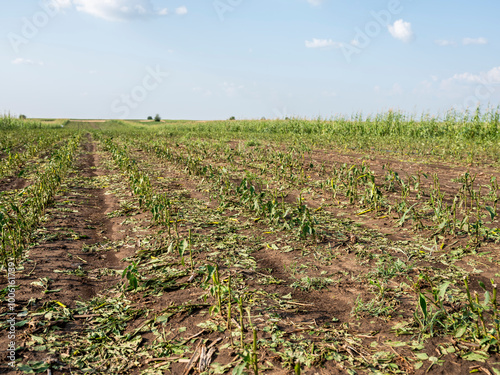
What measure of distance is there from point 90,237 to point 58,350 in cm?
258

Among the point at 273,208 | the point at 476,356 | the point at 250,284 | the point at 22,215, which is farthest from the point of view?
the point at 273,208

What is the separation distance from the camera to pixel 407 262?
390cm

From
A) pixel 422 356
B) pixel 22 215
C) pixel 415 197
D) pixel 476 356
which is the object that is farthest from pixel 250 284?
pixel 415 197

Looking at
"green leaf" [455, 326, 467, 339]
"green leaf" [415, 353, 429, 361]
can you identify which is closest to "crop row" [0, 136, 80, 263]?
"green leaf" [415, 353, 429, 361]

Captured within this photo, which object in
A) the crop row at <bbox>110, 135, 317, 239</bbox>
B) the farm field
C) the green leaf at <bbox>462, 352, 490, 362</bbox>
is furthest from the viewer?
the crop row at <bbox>110, 135, 317, 239</bbox>

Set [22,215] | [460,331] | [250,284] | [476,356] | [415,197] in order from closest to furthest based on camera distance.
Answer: [476,356] < [460,331] < [250,284] < [22,215] < [415,197]

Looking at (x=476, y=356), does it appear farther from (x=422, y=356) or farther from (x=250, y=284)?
(x=250, y=284)

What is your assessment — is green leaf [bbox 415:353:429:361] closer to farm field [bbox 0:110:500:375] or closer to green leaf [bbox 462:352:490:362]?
farm field [bbox 0:110:500:375]

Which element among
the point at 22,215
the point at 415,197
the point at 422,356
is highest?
the point at 415,197

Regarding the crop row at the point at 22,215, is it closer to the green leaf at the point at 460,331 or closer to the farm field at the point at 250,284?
the farm field at the point at 250,284

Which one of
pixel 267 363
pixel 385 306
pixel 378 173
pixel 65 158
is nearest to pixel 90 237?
pixel 267 363

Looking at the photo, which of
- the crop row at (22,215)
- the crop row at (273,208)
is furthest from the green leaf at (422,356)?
the crop row at (22,215)

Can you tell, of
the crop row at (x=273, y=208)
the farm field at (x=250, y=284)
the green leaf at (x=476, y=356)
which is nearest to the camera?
the green leaf at (x=476, y=356)

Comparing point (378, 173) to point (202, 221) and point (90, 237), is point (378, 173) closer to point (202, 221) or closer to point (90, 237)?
point (202, 221)
